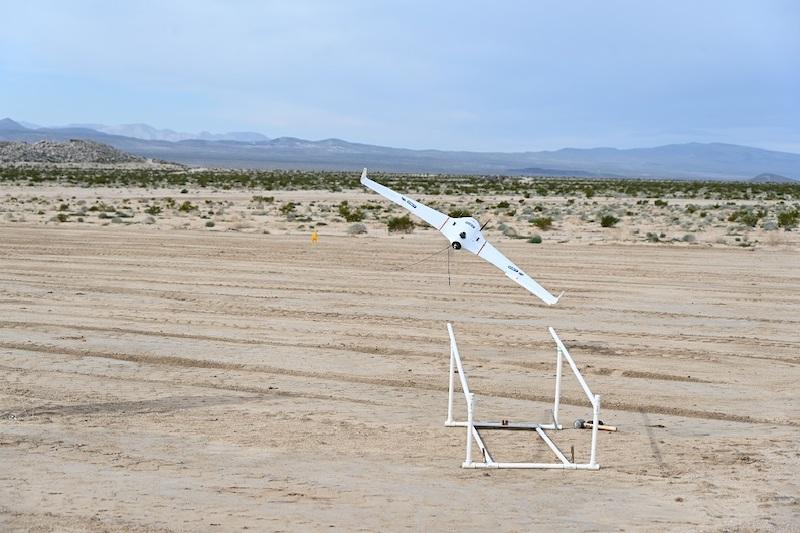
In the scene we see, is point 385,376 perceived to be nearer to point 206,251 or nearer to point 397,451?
point 397,451

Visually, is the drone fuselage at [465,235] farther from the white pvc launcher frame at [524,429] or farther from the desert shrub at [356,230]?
the desert shrub at [356,230]

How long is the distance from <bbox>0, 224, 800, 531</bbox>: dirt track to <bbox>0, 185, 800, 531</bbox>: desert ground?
0.04 metres

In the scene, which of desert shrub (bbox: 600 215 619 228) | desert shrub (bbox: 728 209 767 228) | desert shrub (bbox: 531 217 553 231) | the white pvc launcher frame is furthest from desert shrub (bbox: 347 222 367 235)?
the white pvc launcher frame

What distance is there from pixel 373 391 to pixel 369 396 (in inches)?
11.9

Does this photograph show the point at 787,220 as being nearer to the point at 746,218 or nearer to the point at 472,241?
the point at 746,218

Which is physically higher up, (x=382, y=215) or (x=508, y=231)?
(x=508, y=231)

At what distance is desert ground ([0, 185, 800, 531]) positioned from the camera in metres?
9.22

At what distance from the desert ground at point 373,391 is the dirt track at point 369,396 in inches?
1.6

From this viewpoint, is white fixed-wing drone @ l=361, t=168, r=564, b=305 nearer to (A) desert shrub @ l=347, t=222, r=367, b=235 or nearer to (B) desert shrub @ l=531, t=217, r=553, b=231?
(A) desert shrub @ l=347, t=222, r=367, b=235

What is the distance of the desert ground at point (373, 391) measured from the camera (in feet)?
30.2

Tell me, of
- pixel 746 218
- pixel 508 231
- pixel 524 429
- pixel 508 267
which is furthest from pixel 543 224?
pixel 508 267

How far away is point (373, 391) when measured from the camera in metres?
13.5

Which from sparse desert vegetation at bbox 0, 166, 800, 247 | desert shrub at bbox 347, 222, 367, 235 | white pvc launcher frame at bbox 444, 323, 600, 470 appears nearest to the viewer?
white pvc launcher frame at bbox 444, 323, 600, 470

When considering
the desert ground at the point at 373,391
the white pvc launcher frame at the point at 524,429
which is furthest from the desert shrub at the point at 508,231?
the white pvc launcher frame at the point at 524,429
